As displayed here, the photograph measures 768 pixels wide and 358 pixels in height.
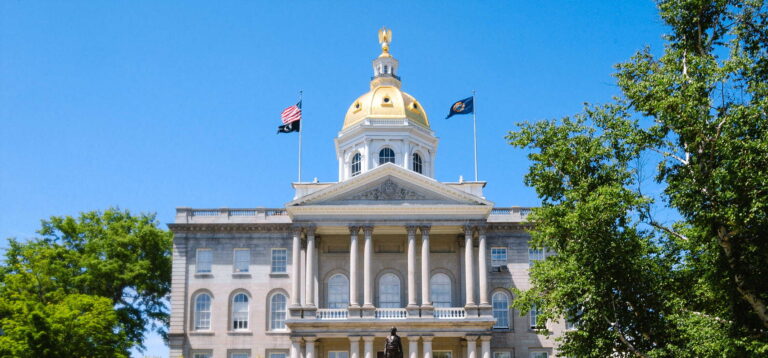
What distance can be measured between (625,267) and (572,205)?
3083 millimetres

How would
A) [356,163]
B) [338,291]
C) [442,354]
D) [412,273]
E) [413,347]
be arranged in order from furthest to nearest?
[356,163] < [338,291] < [442,354] < [412,273] < [413,347]

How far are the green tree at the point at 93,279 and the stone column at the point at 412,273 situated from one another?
16.6 meters

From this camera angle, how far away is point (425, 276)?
51.9 m

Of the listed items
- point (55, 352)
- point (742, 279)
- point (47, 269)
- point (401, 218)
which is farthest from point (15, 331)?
point (742, 279)

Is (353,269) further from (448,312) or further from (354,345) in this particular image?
(448,312)

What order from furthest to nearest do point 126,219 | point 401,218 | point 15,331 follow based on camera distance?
point 126,219 → point 401,218 → point 15,331

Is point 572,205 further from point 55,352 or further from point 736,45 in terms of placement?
point 55,352

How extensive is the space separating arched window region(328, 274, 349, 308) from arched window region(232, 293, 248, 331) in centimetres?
524

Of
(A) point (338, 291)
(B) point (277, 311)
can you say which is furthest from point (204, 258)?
(A) point (338, 291)

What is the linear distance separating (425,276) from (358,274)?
4539 mm

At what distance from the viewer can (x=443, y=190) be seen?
52812 mm

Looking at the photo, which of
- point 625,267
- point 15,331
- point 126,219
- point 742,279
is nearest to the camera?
point 742,279

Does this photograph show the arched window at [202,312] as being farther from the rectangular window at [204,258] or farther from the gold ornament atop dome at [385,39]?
the gold ornament atop dome at [385,39]

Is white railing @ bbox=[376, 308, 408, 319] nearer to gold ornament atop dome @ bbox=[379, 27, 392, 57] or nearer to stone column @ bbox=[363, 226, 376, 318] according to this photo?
stone column @ bbox=[363, 226, 376, 318]
